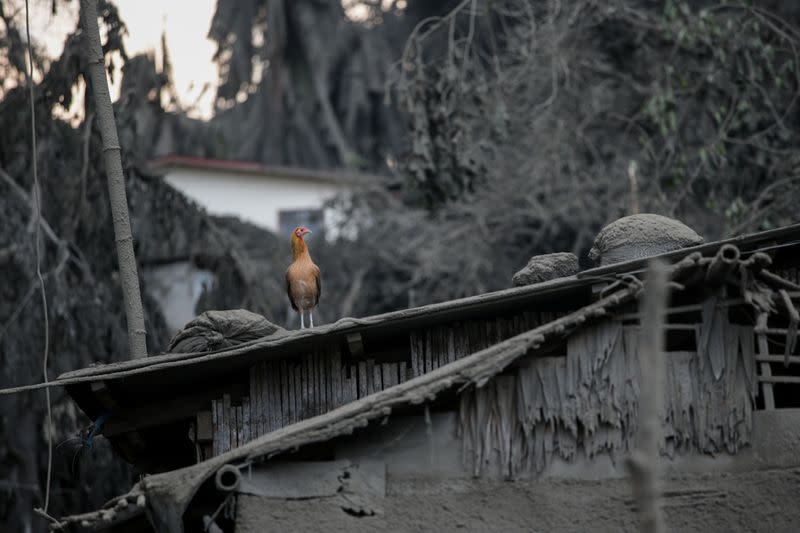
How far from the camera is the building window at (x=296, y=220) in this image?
27.6m

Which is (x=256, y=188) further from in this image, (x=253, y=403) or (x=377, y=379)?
(x=377, y=379)

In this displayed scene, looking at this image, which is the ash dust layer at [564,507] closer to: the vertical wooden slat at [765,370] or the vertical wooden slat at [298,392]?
the vertical wooden slat at [765,370]

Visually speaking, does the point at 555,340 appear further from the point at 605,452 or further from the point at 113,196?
the point at 113,196

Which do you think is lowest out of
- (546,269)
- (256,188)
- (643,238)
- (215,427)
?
(215,427)

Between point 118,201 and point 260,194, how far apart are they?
20786 mm

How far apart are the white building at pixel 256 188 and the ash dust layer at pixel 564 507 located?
2156 centimetres

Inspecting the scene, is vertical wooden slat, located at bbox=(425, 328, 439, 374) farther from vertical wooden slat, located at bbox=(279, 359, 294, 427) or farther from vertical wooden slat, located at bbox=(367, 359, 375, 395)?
vertical wooden slat, located at bbox=(279, 359, 294, 427)

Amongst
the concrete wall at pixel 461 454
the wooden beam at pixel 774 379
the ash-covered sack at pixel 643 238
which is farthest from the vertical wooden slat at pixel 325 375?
the wooden beam at pixel 774 379

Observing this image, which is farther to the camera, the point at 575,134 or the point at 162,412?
the point at 575,134

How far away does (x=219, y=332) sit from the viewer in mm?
9070

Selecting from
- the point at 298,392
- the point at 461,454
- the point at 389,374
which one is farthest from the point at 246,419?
the point at 461,454

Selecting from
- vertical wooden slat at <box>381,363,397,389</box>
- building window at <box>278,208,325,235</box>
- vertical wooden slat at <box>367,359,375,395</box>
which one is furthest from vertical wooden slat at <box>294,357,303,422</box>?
building window at <box>278,208,325,235</box>

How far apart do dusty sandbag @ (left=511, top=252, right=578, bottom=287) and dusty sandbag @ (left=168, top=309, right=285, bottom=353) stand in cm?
184

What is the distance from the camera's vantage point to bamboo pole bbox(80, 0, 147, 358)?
34.2 ft
